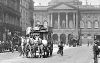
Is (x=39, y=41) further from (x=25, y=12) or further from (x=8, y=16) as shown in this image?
(x=25, y=12)

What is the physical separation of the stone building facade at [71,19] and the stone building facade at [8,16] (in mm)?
61321

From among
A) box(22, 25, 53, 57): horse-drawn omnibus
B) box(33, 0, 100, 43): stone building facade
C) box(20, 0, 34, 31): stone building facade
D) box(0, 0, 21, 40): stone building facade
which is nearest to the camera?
box(22, 25, 53, 57): horse-drawn omnibus

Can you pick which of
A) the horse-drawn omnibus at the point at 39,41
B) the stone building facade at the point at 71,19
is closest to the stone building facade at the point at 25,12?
the stone building facade at the point at 71,19

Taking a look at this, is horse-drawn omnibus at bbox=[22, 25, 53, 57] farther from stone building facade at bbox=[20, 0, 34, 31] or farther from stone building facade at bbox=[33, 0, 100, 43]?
stone building facade at bbox=[33, 0, 100, 43]

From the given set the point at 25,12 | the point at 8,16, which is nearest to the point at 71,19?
the point at 25,12

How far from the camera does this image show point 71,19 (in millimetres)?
136625

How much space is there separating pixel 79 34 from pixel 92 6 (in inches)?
567

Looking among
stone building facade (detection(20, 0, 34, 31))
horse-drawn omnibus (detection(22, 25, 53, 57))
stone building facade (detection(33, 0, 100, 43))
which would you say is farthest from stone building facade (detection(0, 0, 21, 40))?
stone building facade (detection(33, 0, 100, 43))

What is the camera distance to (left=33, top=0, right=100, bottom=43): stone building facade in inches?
5187

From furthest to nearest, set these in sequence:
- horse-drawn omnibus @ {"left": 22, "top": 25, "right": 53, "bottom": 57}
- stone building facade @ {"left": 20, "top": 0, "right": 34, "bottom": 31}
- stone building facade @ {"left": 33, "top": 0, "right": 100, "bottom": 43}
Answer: stone building facade @ {"left": 33, "top": 0, "right": 100, "bottom": 43} < stone building facade @ {"left": 20, "top": 0, "right": 34, "bottom": 31} < horse-drawn omnibus @ {"left": 22, "top": 25, "right": 53, "bottom": 57}

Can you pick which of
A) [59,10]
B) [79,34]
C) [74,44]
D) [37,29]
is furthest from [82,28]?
[37,29]

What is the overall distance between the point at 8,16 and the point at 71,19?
77.5 meters

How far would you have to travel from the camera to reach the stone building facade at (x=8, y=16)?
55.4m

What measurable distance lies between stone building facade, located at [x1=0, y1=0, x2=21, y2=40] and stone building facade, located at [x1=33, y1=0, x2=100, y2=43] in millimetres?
61321
